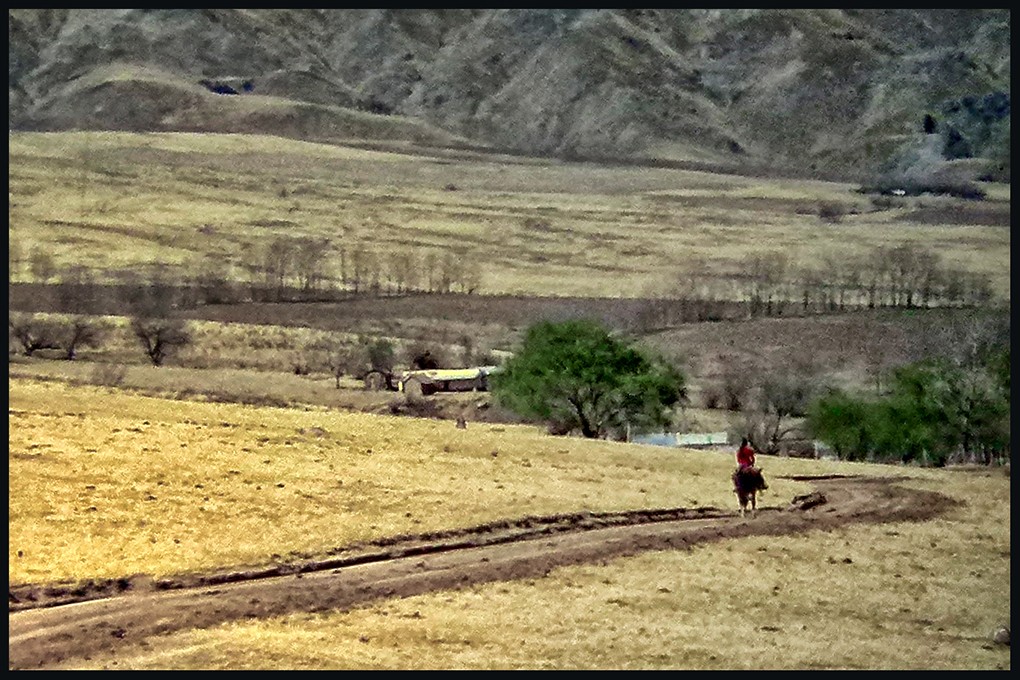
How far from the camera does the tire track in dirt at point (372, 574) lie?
59.0 feet

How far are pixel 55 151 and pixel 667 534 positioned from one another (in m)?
182

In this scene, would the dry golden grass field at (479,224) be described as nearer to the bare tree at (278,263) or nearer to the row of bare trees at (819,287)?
the row of bare trees at (819,287)

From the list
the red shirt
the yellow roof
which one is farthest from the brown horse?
the yellow roof

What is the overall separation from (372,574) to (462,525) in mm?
3549

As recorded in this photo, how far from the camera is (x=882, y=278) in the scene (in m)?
134

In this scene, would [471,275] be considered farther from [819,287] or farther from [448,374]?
[448,374]

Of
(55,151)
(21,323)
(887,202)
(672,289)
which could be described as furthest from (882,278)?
(55,151)

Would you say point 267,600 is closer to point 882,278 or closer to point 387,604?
point 387,604

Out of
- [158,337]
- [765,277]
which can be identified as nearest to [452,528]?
[158,337]

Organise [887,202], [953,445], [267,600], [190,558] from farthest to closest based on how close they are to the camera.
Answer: [887,202]
[953,445]
[190,558]
[267,600]

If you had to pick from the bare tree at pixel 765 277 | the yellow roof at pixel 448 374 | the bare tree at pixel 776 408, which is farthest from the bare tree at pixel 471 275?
the bare tree at pixel 776 408

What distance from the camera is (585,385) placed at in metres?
48.3

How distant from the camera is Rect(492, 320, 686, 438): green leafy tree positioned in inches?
1889

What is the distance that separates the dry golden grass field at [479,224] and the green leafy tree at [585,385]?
75.8 m
